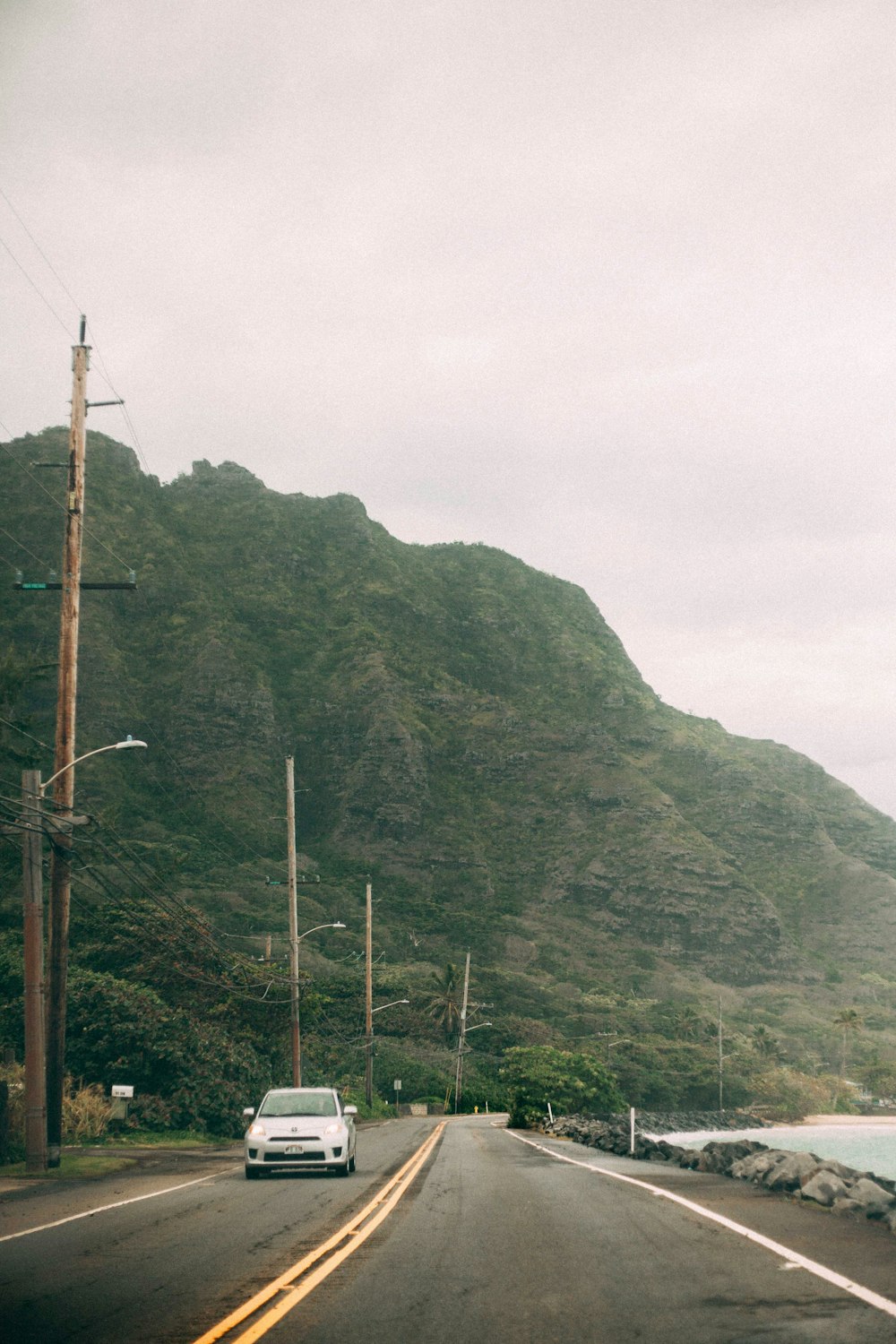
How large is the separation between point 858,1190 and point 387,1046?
317 feet

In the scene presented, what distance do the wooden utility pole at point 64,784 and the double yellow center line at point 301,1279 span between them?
1010 cm

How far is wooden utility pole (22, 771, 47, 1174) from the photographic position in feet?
70.9

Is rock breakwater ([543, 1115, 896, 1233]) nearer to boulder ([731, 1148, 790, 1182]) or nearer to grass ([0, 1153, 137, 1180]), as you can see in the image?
boulder ([731, 1148, 790, 1182])

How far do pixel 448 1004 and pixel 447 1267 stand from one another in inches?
4650

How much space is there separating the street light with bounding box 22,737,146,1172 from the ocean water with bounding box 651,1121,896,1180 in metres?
60.8

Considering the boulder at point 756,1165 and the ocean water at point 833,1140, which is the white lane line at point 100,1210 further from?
the ocean water at point 833,1140

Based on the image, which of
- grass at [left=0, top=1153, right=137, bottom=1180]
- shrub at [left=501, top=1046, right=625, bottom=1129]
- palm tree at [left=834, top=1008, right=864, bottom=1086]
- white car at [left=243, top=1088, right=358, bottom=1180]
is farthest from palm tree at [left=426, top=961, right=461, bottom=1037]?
white car at [left=243, top=1088, right=358, bottom=1180]

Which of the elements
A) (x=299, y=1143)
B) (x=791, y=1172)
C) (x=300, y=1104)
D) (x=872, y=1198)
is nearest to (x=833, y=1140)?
(x=300, y=1104)

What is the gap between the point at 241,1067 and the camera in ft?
142

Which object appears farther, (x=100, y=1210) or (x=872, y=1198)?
(x=100, y=1210)

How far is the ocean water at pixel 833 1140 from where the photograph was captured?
81.5 metres

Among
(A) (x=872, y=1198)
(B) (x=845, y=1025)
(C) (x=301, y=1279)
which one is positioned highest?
(C) (x=301, y=1279)

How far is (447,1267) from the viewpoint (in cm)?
988

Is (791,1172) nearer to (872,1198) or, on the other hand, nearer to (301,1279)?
(872,1198)
